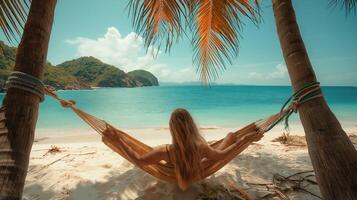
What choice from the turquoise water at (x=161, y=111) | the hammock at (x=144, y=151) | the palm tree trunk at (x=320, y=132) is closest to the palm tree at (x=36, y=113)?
the palm tree trunk at (x=320, y=132)

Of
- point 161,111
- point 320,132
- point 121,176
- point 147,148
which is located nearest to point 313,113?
point 320,132

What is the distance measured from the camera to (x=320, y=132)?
98cm

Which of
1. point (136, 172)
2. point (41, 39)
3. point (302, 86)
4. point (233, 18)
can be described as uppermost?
point (233, 18)

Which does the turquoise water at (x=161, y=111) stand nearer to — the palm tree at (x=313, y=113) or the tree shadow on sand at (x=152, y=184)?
the tree shadow on sand at (x=152, y=184)

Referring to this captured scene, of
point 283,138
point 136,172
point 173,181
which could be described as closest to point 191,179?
point 173,181

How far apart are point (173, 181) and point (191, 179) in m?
0.16

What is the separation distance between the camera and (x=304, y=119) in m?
1.07

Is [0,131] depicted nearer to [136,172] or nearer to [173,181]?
[173,181]

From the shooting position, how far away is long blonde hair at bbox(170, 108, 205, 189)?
1.35m

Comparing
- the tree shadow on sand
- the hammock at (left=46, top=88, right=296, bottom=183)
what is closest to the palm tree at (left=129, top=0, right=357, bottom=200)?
the hammock at (left=46, top=88, right=296, bottom=183)

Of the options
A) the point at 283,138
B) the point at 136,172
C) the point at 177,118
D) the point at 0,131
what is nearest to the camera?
the point at 0,131

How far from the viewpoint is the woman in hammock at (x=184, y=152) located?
1.35 meters

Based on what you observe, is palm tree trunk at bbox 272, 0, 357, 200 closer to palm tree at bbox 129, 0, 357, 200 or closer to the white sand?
palm tree at bbox 129, 0, 357, 200

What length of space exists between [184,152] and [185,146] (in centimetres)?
4
